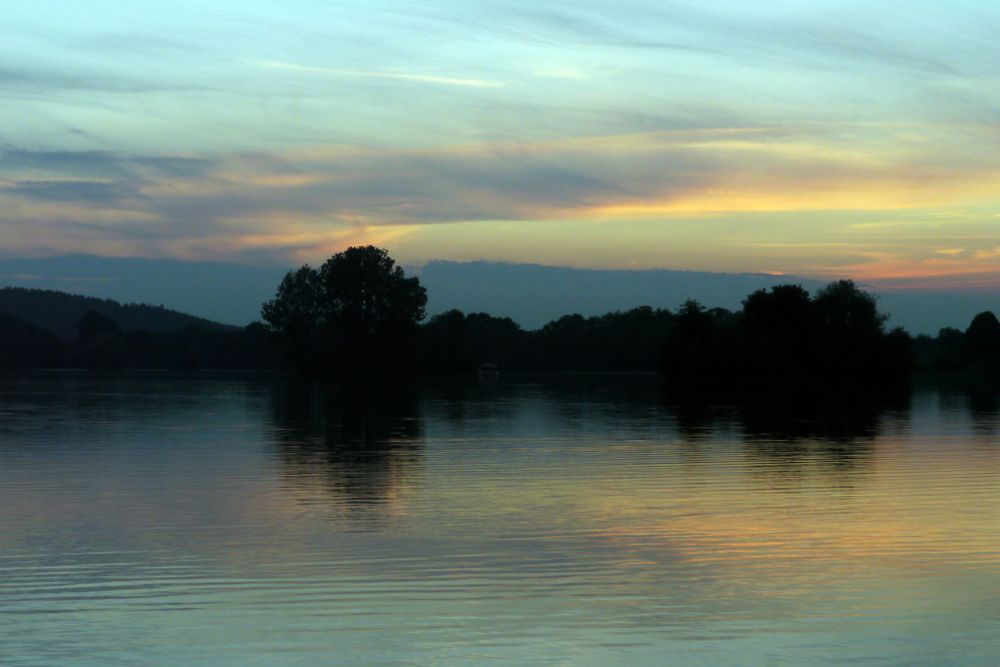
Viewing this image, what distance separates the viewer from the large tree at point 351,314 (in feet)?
393

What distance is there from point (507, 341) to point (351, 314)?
48.7 metres

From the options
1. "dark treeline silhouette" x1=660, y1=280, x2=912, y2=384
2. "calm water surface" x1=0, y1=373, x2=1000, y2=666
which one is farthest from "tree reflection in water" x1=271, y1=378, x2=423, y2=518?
"dark treeline silhouette" x1=660, y1=280, x2=912, y2=384

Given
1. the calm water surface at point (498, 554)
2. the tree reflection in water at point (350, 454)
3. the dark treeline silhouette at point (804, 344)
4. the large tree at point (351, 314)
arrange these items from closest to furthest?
the calm water surface at point (498, 554), the tree reflection in water at point (350, 454), the dark treeline silhouette at point (804, 344), the large tree at point (351, 314)

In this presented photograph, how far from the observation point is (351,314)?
121m

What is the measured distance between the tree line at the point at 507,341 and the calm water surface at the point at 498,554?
67595mm

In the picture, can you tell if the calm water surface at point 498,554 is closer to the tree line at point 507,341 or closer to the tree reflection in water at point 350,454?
the tree reflection in water at point 350,454

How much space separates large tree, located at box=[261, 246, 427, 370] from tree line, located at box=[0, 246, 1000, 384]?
0.11 metres

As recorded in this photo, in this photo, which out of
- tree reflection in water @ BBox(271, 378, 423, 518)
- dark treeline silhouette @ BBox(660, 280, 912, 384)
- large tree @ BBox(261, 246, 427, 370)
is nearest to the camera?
tree reflection in water @ BBox(271, 378, 423, 518)

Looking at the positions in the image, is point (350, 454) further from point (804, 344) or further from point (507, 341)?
point (507, 341)

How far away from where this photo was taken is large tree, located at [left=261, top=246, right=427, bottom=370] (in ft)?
393

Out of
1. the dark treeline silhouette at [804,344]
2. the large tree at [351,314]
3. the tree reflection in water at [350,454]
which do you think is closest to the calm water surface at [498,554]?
the tree reflection in water at [350,454]

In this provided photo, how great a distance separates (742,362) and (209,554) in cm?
8156

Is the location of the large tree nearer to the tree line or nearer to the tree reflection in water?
the tree line

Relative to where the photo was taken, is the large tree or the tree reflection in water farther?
the large tree
